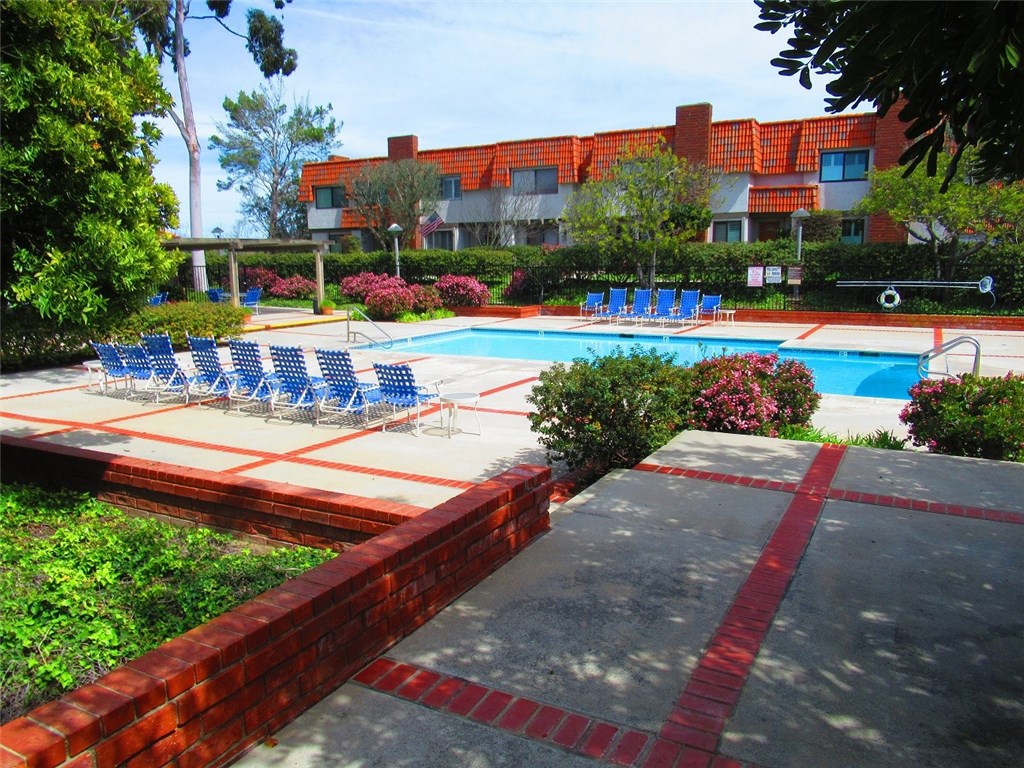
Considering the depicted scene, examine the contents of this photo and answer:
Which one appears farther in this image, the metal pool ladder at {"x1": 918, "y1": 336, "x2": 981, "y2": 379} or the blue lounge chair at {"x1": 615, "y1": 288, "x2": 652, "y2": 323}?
the blue lounge chair at {"x1": 615, "y1": 288, "x2": 652, "y2": 323}

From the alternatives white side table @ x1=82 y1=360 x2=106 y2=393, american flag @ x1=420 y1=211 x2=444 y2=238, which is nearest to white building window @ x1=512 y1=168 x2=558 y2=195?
american flag @ x1=420 y1=211 x2=444 y2=238

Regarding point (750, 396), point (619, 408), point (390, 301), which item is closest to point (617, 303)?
point (390, 301)

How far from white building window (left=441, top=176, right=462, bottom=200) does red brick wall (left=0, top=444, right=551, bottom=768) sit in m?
36.2

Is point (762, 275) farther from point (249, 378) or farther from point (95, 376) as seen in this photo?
point (95, 376)

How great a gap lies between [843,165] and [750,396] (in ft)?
88.1

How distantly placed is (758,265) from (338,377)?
1867 cm

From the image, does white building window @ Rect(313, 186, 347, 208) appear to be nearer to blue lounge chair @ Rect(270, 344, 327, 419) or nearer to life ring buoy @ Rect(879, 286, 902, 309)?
life ring buoy @ Rect(879, 286, 902, 309)

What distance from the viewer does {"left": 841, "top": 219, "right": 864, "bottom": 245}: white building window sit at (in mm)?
31375

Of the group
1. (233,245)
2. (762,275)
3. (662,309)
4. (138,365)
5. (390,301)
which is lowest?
(138,365)

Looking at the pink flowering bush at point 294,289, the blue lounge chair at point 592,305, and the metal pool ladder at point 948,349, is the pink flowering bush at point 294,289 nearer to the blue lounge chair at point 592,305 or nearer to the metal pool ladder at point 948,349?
the blue lounge chair at point 592,305

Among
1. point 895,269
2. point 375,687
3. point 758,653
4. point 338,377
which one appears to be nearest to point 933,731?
point 758,653

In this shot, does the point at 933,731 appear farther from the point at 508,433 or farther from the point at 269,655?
the point at 508,433

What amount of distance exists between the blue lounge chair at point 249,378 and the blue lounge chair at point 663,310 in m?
15.4

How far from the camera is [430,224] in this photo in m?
37.4
